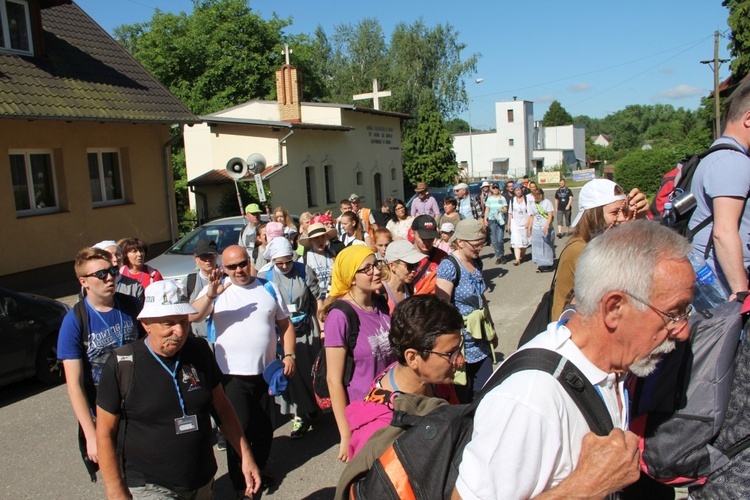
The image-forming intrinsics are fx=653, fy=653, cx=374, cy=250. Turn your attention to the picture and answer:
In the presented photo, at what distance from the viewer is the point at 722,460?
214cm

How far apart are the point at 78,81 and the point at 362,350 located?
1367 centimetres

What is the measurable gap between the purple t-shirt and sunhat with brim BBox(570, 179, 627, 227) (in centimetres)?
134

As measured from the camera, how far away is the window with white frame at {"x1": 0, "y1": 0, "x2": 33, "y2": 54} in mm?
13891

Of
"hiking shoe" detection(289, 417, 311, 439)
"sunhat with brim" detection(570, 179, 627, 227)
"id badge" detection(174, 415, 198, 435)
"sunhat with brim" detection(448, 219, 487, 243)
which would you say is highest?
"sunhat with brim" detection(570, 179, 627, 227)

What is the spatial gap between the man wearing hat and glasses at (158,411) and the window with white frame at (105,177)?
13.5 meters

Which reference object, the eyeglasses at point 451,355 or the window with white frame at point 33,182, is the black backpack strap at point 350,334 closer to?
the eyeglasses at point 451,355

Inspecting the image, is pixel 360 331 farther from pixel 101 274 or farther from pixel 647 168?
pixel 647 168

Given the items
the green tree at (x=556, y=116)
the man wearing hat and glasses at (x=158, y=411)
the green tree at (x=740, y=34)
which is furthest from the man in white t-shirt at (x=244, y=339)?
the green tree at (x=556, y=116)

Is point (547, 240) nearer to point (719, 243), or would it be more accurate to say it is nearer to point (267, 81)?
point (719, 243)

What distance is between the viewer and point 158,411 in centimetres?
315

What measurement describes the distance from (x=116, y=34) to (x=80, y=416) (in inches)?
2076

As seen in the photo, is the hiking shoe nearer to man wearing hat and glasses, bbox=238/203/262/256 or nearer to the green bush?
man wearing hat and glasses, bbox=238/203/262/256

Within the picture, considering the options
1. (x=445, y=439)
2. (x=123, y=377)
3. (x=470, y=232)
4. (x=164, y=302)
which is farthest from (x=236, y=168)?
(x=445, y=439)

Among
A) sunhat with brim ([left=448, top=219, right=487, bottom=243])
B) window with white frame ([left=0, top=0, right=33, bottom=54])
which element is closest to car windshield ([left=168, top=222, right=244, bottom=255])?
window with white frame ([left=0, top=0, right=33, bottom=54])
